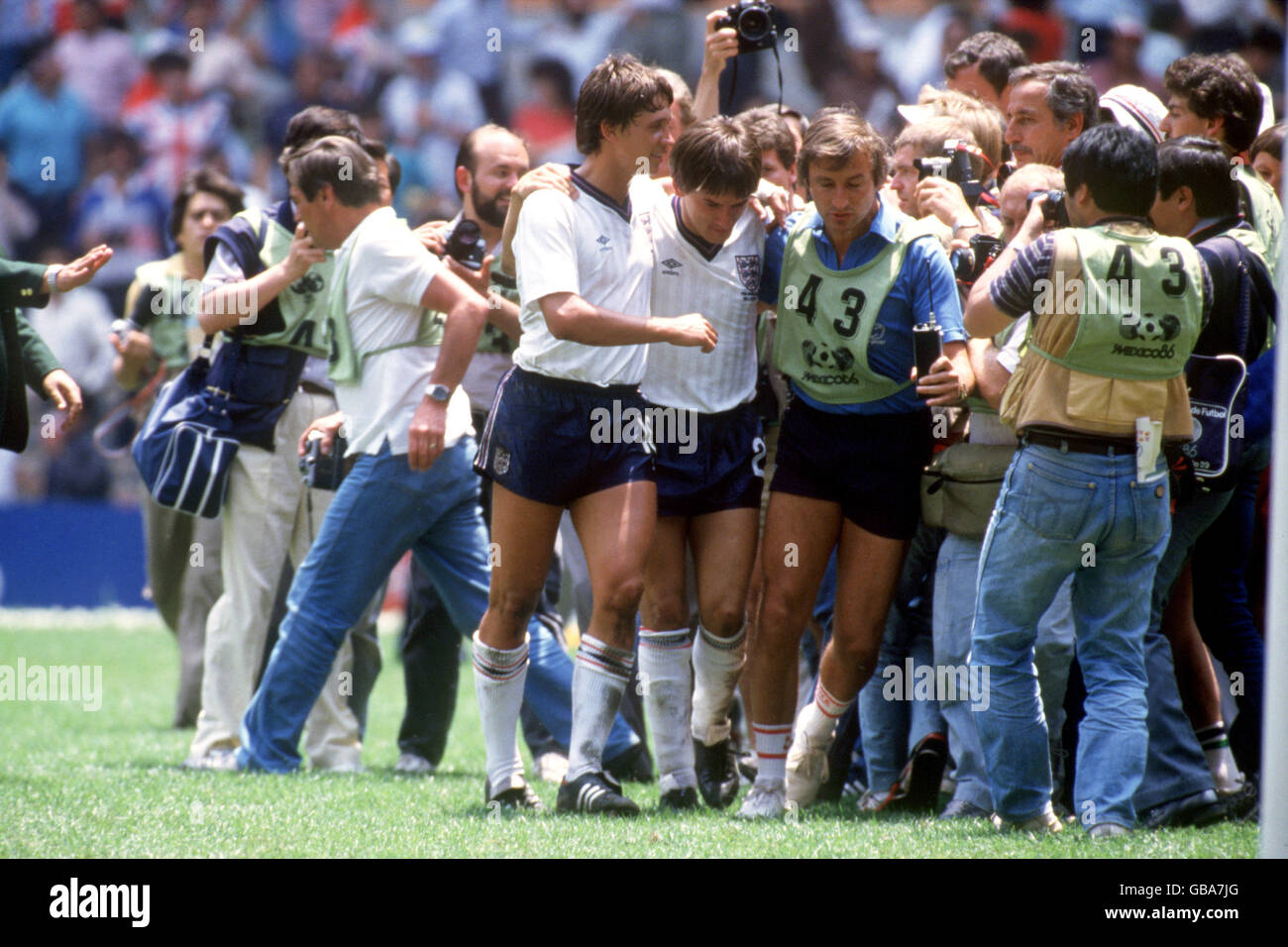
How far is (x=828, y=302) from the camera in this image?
172 inches

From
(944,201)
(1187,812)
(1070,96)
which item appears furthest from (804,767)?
(1070,96)

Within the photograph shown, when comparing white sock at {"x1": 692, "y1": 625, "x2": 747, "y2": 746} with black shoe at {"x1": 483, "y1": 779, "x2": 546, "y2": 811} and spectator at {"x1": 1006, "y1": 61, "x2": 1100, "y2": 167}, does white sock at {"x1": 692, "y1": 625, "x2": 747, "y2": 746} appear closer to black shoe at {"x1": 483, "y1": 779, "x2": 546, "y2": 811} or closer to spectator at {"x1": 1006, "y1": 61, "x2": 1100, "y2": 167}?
black shoe at {"x1": 483, "y1": 779, "x2": 546, "y2": 811}

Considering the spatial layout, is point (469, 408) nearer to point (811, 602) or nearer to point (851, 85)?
point (811, 602)

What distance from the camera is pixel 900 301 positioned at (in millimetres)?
4324

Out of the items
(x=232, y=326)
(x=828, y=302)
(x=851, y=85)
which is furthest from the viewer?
(x=851, y=85)

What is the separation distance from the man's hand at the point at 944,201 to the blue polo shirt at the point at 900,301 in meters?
0.15

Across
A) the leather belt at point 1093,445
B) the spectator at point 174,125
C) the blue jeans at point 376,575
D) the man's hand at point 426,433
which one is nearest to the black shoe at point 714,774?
the blue jeans at point 376,575

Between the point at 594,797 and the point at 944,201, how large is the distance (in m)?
2.00

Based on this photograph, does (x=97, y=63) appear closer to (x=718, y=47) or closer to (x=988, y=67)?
(x=988, y=67)

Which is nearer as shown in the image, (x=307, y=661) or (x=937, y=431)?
(x=937, y=431)

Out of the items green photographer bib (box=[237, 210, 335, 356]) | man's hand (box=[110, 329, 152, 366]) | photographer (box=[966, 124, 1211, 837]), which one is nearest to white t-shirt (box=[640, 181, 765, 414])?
photographer (box=[966, 124, 1211, 837])

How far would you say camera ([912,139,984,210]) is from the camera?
15.1 ft
